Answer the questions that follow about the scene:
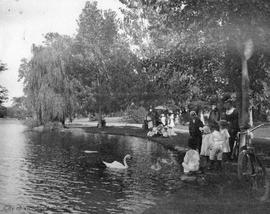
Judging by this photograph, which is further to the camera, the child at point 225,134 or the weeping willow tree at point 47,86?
the weeping willow tree at point 47,86

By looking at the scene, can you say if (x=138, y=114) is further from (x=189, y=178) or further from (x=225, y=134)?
(x=189, y=178)

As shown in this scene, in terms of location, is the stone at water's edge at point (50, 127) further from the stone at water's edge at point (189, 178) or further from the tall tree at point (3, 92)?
the stone at water's edge at point (189, 178)

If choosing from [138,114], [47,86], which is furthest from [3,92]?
[138,114]

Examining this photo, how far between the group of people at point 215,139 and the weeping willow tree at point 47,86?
Result: 30.8 metres

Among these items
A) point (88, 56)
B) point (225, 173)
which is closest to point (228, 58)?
point (225, 173)

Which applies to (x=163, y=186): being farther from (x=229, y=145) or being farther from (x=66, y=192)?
(x=229, y=145)

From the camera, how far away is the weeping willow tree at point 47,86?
45.0m

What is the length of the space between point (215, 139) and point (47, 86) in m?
34.0

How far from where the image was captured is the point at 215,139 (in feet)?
43.9

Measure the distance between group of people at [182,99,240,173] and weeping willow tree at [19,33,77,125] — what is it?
30753 millimetres

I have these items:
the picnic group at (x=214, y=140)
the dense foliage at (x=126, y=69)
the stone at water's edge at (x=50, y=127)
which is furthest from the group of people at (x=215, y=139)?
the stone at water's edge at (x=50, y=127)

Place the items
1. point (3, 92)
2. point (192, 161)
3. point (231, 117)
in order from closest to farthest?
point (192, 161), point (231, 117), point (3, 92)

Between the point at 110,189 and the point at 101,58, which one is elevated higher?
the point at 101,58

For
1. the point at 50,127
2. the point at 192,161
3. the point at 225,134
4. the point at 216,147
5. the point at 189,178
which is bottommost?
the point at 189,178
